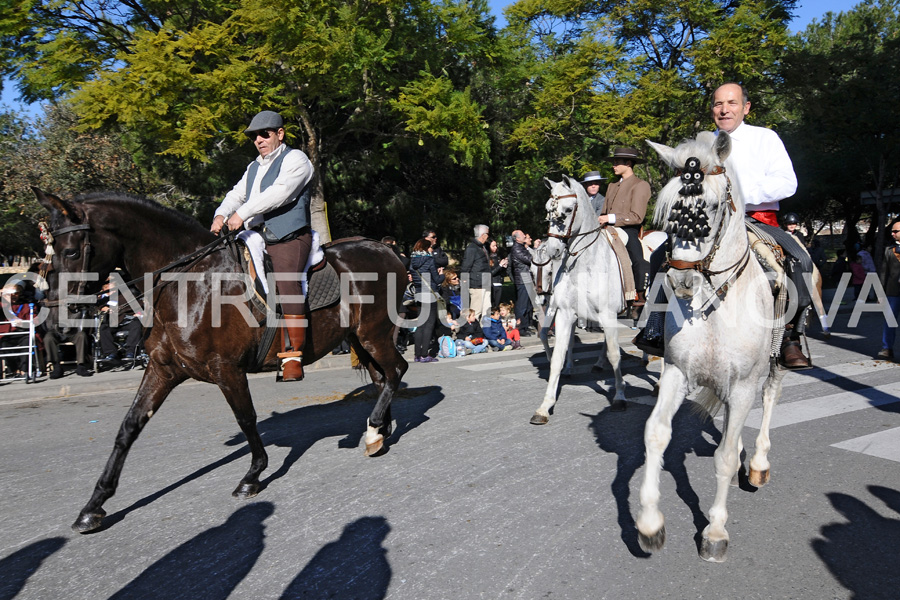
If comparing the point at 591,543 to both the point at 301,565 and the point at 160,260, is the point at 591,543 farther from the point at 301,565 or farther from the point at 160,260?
the point at 160,260

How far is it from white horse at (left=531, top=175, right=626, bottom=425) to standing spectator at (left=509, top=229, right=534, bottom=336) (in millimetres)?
6344

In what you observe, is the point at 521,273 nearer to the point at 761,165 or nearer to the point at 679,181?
the point at 761,165

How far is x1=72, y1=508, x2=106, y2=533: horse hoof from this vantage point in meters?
4.42

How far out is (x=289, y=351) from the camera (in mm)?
5605

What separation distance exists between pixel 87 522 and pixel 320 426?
2.95 metres

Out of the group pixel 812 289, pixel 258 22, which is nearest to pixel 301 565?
pixel 812 289

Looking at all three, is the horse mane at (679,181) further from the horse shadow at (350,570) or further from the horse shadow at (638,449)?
the horse shadow at (350,570)

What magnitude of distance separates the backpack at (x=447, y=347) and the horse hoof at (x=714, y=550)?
930 centimetres

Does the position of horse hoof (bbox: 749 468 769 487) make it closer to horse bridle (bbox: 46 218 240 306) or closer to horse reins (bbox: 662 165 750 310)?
horse reins (bbox: 662 165 750 310)

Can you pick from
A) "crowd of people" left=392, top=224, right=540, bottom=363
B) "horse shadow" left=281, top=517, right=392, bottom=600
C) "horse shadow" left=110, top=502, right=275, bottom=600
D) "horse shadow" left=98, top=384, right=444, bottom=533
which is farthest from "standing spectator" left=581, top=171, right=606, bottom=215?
"horse shadow" left=110, top=502, right=275, bottom=600

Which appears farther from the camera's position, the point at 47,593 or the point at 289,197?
the point at 289,197

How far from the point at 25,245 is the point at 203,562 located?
3322cm

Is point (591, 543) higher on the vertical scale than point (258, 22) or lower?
lower

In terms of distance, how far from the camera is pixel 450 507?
183 inches
